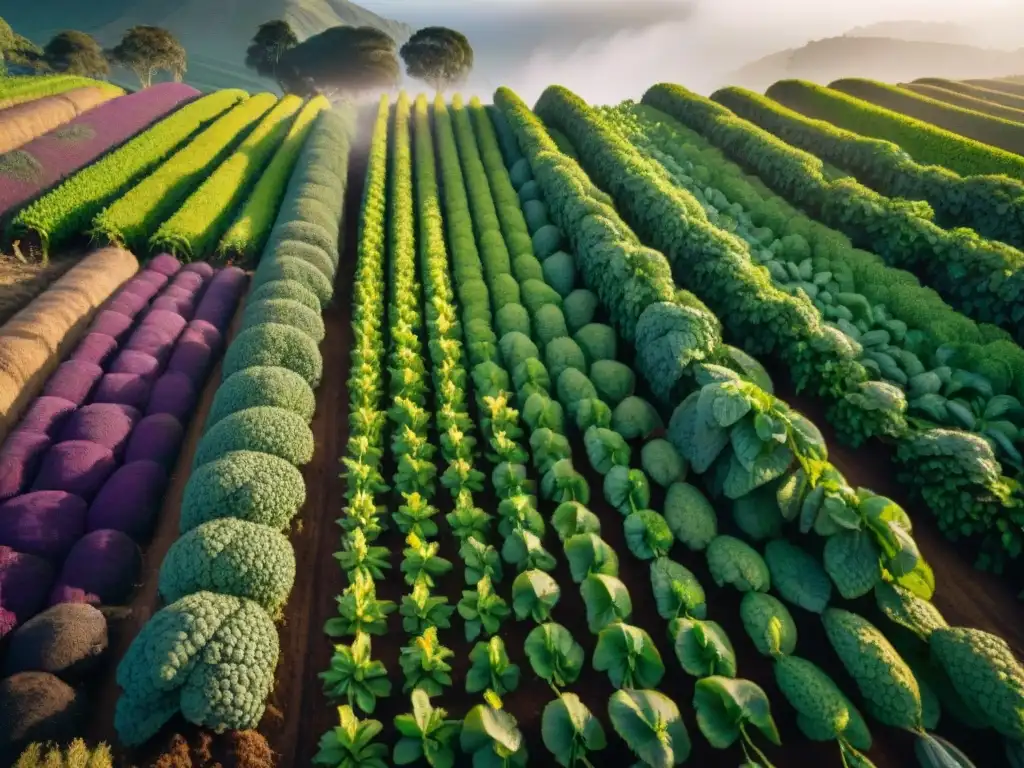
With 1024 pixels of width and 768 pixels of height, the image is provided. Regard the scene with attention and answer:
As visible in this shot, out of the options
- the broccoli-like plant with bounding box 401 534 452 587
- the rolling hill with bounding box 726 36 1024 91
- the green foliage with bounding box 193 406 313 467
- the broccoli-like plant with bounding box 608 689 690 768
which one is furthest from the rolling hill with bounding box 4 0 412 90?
the rolling hill with bounding box 726 36 1024 91

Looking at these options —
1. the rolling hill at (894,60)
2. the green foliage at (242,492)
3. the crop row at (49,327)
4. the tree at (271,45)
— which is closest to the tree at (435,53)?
the tree at (271,45)

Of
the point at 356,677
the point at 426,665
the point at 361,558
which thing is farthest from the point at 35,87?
the point at 426,665

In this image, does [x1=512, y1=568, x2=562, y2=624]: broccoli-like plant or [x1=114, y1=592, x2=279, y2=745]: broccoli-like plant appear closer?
[x1=114, y1=592, x2=279, y2=745]: broccoli-like plant

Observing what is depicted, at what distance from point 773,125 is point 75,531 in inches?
1191

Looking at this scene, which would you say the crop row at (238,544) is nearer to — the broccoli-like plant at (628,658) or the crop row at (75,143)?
the broccoli-like plant at (628,658)

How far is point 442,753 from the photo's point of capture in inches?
243

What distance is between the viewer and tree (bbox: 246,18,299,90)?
165 feet

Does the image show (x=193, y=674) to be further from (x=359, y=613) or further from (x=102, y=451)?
(x=102, y=451)

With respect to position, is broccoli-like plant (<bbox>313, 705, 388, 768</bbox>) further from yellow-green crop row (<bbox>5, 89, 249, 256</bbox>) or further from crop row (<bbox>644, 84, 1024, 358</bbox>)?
yellow-green crop row (<bbox>5, 89, 249, 256</bbox>)

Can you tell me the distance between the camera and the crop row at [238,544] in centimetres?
633

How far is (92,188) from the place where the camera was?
19125 mm

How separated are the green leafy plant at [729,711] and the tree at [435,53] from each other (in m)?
53.5

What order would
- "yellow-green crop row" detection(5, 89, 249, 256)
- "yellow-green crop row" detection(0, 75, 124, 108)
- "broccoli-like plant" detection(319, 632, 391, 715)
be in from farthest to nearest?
"yellow-green crop row" detection(0, 75, 124, 108) < "yellow-green crop row" detection(5, 89, 249, 256) < "broccoli-like plant" detection(319, 632, 391, 715)

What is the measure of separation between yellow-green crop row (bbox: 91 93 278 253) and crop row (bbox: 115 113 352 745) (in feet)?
22.8
